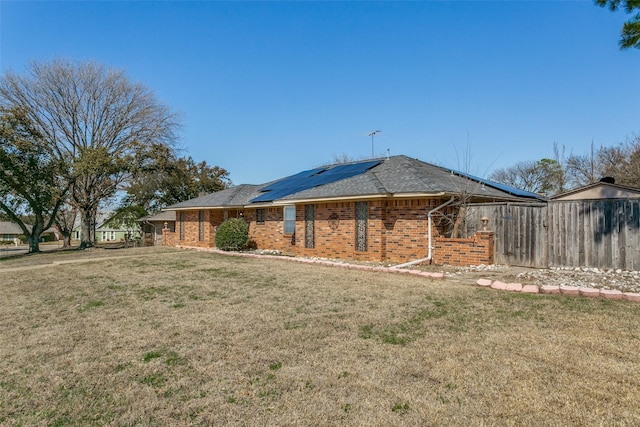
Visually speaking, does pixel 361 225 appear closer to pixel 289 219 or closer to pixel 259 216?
pixel 289 219

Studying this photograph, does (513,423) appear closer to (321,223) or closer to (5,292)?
(5,292)

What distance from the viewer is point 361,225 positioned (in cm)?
1273

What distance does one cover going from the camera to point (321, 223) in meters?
14.1

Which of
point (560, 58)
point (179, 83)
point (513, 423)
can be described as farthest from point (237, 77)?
point (513, 423)

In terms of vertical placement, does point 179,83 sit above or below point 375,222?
above

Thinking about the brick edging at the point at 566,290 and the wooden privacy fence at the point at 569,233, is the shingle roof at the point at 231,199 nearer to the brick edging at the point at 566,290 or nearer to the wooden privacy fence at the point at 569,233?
the wooden privacy fence at the point at 569,233

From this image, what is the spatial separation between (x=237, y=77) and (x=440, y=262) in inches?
503

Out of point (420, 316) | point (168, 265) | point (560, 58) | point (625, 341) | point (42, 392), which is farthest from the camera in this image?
point (560, 58)

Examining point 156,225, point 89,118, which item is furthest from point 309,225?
point 89,118

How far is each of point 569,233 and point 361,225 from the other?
6.33 meters

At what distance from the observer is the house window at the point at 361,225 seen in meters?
12.5

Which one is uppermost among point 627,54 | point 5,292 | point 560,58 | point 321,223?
point 560,58

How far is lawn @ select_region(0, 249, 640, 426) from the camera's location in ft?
8.80

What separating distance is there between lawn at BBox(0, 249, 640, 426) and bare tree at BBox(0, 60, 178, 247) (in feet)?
76.0
